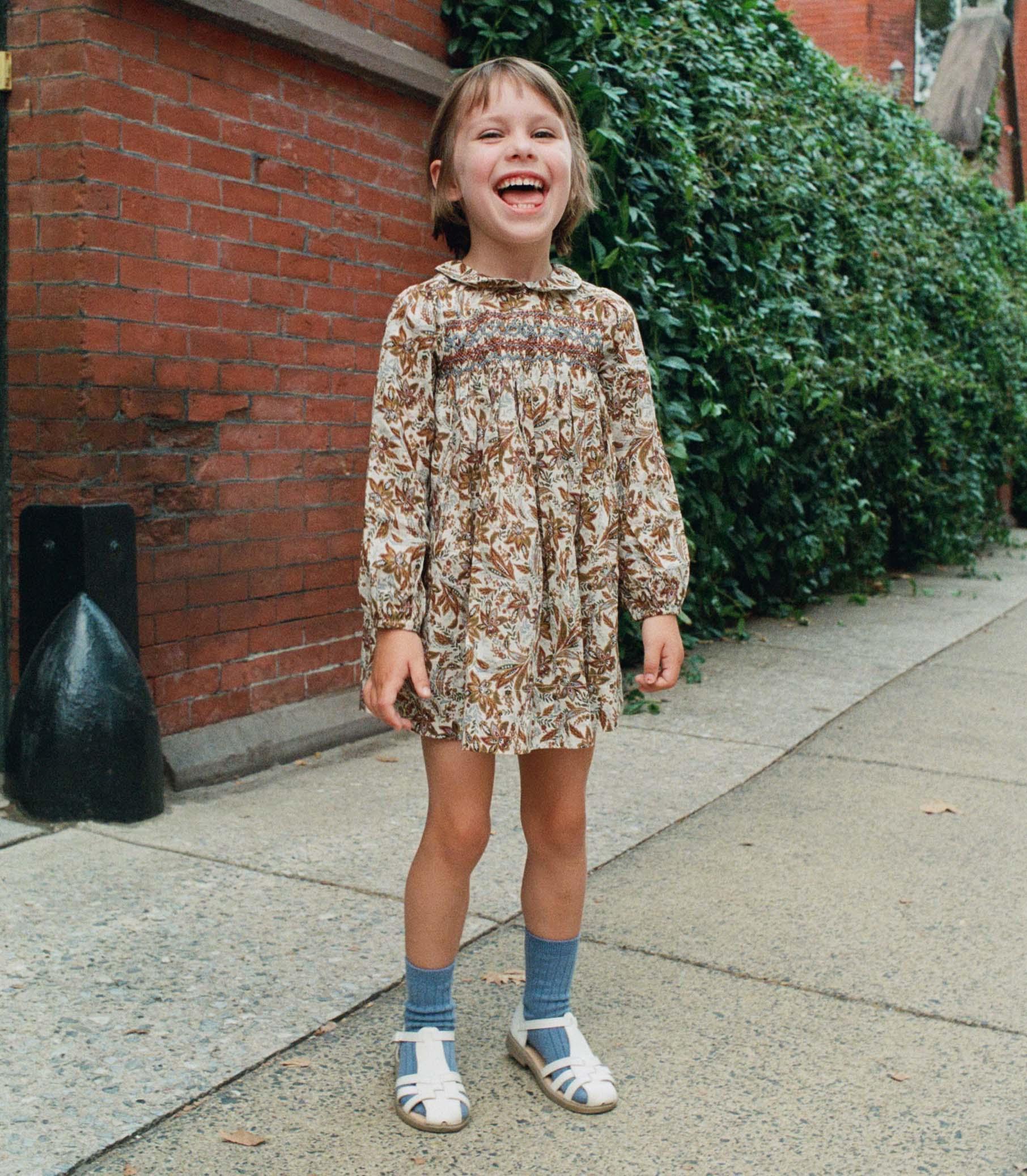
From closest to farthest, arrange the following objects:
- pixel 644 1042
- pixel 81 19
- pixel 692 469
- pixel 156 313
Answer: pixel 644 1042, pixel 81 19, pixel 156 313, pixel 692 469

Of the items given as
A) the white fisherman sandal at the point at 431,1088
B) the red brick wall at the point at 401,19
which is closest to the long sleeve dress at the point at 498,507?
the white fisherman sandal at the point at 431,1088

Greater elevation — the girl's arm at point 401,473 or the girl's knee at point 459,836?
the girl's arm at point 401,473

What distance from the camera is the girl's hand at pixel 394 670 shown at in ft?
7.40

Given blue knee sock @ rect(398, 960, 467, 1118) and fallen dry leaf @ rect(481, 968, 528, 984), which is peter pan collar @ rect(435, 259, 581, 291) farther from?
fallen dry leaf @ rect(481, 968, 528, 984)

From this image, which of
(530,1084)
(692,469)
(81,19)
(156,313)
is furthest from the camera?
(692,469)

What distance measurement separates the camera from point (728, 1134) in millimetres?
2326

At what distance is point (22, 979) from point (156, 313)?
6.49 ft

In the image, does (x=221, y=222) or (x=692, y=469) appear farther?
(x=692, y=469)

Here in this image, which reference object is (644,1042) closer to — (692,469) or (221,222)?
(221,222)

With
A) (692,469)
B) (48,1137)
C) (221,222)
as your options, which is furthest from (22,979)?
(692,469)

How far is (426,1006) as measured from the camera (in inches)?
95.5

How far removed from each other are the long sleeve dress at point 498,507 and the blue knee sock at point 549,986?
405 mm

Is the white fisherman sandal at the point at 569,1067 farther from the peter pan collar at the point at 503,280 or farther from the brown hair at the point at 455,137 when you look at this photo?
the brown hair at the point at 455,137

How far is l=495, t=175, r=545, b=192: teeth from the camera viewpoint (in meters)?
2.31
